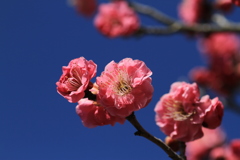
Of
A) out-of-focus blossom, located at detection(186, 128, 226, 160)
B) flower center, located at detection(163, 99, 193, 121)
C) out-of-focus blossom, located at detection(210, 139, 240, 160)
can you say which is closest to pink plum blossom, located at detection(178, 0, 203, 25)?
out-of-focus blossom, located at detection(186, 128, 226, 160)

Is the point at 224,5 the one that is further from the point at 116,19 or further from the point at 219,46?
the point at 219,46

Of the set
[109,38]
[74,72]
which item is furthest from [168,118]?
[109,38]

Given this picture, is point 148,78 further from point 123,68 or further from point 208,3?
point 208,3

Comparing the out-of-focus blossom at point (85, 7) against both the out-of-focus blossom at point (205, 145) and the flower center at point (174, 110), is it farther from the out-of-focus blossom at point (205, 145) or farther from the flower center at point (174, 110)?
the flower center at point (174, 110)

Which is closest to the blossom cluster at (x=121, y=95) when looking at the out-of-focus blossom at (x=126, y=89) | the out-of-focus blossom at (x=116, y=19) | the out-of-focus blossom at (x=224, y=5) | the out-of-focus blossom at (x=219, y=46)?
the out-of-focus blossom at (x=126, y=89)

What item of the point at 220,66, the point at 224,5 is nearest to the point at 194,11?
the point at 220,66

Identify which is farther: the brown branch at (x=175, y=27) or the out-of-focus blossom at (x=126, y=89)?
the brown branch at (x=175, y=27)
